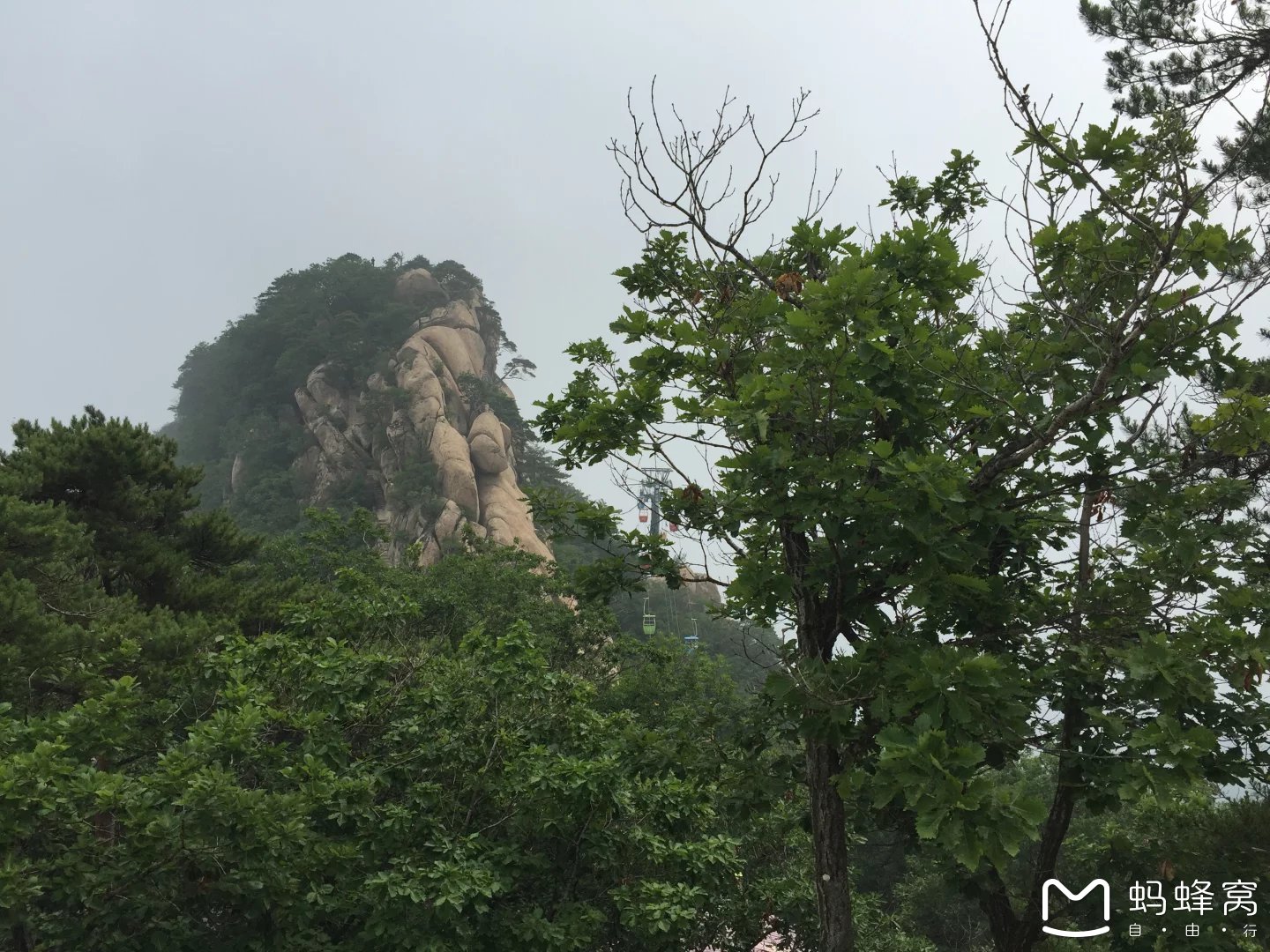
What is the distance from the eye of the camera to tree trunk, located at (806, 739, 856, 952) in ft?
13.9

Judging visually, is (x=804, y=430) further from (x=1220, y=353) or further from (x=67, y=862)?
(x=67, y=862)

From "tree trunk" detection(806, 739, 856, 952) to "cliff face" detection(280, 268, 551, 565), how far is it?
29.8 metres

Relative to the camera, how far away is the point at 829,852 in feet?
14.1

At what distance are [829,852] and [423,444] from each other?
3534 centimetres

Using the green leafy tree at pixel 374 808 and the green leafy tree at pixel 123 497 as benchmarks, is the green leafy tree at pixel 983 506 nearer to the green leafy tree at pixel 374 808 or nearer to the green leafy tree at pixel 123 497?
the green leafy tree at pixel 374 808

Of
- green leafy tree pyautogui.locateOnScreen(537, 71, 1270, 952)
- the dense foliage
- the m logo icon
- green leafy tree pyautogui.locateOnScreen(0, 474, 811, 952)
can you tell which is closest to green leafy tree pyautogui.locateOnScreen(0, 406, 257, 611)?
the dense foliage

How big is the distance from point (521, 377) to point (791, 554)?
46902 mm

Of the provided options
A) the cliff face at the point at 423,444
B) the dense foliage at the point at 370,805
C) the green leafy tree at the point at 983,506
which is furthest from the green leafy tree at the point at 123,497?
the cliff face at the point at 423,444

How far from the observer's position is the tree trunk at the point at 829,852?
13.9 ft

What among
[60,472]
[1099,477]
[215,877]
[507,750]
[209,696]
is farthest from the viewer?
[60,472]

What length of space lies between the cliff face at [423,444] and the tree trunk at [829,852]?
29.8 metres

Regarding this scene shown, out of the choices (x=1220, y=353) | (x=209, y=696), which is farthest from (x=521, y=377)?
(x=1220, y=353)

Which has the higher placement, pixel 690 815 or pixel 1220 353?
pixel 1220 353

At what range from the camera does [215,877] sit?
186 inches
